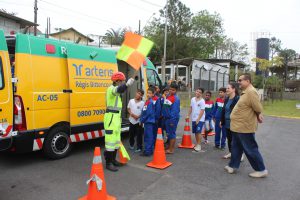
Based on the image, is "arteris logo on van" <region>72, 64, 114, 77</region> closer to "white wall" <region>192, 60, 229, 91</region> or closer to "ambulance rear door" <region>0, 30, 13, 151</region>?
"ambulance rear door" <region>0, 30, 13, 151</region>

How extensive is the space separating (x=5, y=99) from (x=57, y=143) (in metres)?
1.41

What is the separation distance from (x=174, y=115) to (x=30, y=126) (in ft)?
9.70

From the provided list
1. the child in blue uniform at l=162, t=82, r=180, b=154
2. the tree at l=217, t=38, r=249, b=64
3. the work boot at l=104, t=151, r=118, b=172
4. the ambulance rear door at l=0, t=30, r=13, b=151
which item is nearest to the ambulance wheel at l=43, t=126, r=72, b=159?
the ambulance rear door at l=0, t=30, r=13, b=151

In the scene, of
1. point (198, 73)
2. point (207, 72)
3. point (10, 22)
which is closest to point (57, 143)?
point (10, 22)

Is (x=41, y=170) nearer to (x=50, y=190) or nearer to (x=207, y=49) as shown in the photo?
(x=50, y=190)

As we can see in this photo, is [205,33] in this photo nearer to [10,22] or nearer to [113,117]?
[10,22]

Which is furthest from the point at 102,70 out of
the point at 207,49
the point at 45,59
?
the point at 207,49

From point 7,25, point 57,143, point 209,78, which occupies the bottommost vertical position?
point 57,143

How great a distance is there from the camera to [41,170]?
5.07 metres

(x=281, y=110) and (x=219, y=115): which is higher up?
(x=219, y=115)

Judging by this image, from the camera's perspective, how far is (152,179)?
4805mm

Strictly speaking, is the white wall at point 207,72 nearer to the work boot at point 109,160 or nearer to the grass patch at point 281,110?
the grass patch at point 281,110

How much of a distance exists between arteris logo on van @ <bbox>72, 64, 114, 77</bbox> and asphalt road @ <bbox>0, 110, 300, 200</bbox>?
1.79 m

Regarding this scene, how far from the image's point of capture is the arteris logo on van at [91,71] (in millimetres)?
5894
